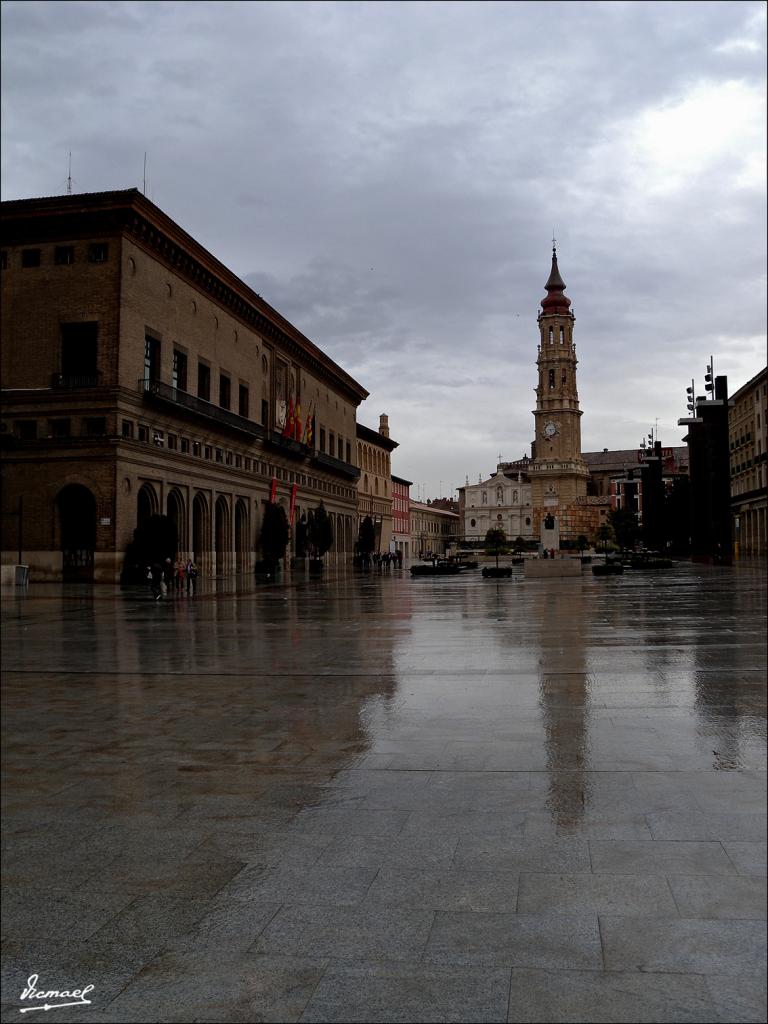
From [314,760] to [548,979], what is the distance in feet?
12.8

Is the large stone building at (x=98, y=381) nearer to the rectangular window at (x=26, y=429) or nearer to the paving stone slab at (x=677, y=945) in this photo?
the rectangular window at (x=26, y=429)

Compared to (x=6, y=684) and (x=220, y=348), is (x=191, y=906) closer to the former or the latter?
(x=6, y=684)

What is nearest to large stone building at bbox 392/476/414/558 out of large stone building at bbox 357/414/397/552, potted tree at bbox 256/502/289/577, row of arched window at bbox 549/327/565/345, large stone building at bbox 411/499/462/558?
large stone building at bbox 411/499/462/558

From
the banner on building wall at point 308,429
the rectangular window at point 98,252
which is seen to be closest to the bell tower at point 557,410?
the banner on building wall at point 308,429

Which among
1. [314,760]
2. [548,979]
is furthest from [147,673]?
[548,979]

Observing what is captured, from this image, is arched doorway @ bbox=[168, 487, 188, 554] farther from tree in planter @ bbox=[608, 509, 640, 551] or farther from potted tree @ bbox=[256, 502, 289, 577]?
tree in planter @ bbox=[608, 509, 640, 551]

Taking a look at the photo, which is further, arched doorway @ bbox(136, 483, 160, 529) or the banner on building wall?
the banner on building wall

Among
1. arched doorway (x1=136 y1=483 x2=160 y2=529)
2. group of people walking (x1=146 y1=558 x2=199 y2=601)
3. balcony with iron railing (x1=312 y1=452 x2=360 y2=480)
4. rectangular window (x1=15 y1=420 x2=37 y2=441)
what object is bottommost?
group of people walking (x1=146 y1=558 x2=199 y2=601)

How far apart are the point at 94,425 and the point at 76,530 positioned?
16.6 ft

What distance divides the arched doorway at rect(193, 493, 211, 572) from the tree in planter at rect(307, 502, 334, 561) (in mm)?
18457

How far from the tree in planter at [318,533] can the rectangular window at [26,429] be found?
31676 millimetres

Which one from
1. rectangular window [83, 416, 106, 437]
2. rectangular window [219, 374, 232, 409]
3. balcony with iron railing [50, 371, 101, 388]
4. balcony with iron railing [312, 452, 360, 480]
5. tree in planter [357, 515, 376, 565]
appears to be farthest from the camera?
tree in planter [357, 515, 376, 565]

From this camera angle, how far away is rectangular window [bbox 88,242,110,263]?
4084 centimetres

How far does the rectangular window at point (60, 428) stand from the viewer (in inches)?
1588
